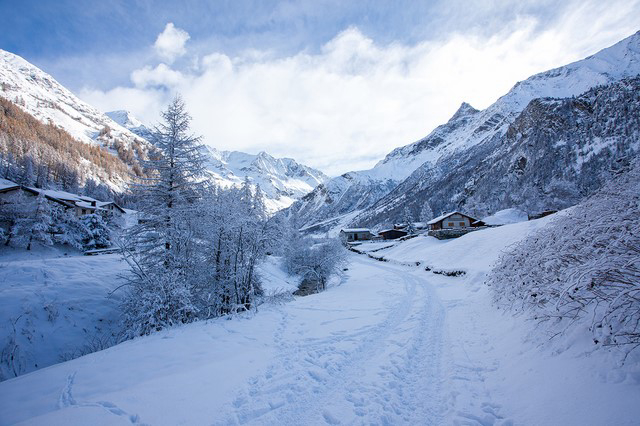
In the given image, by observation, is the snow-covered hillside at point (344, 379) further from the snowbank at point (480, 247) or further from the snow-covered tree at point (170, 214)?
the snowbank at point (480, 247)

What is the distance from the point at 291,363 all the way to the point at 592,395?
508cm

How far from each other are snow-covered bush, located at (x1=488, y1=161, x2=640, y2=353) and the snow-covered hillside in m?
0.48

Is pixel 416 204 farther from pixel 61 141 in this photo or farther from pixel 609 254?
pixel 61 141

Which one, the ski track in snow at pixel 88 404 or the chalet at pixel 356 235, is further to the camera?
the chalet at pixel 356 235

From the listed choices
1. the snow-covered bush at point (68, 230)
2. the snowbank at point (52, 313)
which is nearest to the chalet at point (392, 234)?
the snow-covered bush at point (68, 230)

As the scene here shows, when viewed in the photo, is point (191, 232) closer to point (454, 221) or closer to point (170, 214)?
point (170, 214)

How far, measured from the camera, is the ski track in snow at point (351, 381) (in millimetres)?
4086

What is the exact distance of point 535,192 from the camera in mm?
72812

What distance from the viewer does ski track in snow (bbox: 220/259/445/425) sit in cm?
409

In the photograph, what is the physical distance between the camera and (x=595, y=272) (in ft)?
14.5

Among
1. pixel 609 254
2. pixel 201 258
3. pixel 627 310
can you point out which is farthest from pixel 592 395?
pixel 201 258

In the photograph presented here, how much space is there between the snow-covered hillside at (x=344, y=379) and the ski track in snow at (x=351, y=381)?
0.02m

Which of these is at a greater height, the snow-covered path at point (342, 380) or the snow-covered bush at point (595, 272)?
the snow-covered bush at point (595, 272)

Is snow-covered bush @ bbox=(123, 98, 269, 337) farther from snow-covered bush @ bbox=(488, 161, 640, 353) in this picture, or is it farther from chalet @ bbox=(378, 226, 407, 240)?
chalet @ bbox=(378, 226, 407, 240)
